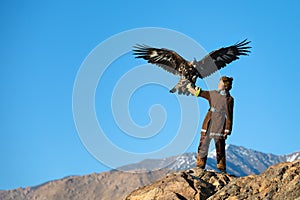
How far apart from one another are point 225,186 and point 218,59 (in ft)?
20.5

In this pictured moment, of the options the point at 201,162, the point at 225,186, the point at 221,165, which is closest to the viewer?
the point at 225,186

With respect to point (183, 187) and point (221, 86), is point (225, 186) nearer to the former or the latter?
point (183, 187)

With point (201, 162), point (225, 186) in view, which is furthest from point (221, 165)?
point (225, 186)

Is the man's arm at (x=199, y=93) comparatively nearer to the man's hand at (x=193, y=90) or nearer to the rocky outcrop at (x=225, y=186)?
the man's hand at (x=193, y=90)

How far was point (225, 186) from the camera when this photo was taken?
15.9 meters

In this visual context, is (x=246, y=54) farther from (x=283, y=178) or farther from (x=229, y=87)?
(x=283, y=178)

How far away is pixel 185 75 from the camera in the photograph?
20016 mm

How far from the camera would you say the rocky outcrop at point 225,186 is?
564 inches

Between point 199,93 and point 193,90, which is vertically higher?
point 193,90

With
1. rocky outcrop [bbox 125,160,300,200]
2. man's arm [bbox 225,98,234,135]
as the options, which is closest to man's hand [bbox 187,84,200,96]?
man's arm [bbox 225,98,234,135]

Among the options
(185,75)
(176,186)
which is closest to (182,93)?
(185,75)

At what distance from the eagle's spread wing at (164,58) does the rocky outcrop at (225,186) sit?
363 centimetres

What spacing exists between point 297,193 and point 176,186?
408 cm

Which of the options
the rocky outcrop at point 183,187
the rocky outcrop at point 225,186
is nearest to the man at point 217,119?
the rocky outcrop at point 225,186
